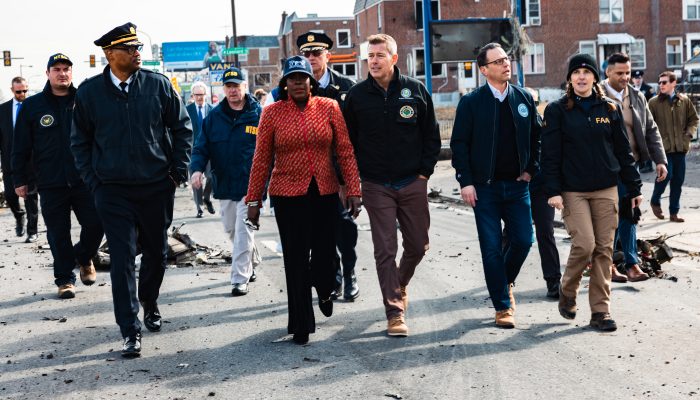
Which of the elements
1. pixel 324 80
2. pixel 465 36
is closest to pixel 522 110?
pixel 324 80

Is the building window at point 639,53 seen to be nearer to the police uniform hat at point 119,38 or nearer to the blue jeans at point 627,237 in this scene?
the blue jeans at point 627,237

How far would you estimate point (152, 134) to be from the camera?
7004mm

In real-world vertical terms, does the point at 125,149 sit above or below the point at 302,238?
above

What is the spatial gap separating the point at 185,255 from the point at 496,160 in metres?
5.28

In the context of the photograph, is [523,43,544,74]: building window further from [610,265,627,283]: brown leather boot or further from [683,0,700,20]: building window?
[610,265,627,283]: brown leather boot

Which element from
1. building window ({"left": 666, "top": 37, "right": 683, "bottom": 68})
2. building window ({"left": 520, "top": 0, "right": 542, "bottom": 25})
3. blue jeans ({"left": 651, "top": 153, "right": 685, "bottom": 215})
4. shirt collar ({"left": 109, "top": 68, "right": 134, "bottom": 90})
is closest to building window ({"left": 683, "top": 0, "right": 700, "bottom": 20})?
building window ({"left": 666, "top": 37, "right": 683, "bottom": 68})

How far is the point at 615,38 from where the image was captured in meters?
58.0

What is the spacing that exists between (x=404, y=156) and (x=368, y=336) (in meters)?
1.33

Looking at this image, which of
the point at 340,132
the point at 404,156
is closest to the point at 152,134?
the point at 340,132

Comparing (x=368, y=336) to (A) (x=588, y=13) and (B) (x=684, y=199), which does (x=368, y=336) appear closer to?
(B) (x=684, y=199)

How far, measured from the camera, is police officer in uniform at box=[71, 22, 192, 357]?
686 centimetres

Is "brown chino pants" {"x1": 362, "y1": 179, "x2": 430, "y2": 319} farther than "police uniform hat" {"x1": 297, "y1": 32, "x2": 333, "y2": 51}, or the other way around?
"police uniform hat" {"x1": 297, "y1": 32, "x2": 333, "y2": 51}

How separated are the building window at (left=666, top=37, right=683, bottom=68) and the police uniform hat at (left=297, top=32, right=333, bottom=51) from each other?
54.6 metres

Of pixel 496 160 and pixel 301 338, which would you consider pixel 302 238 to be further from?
pixel 496 160
